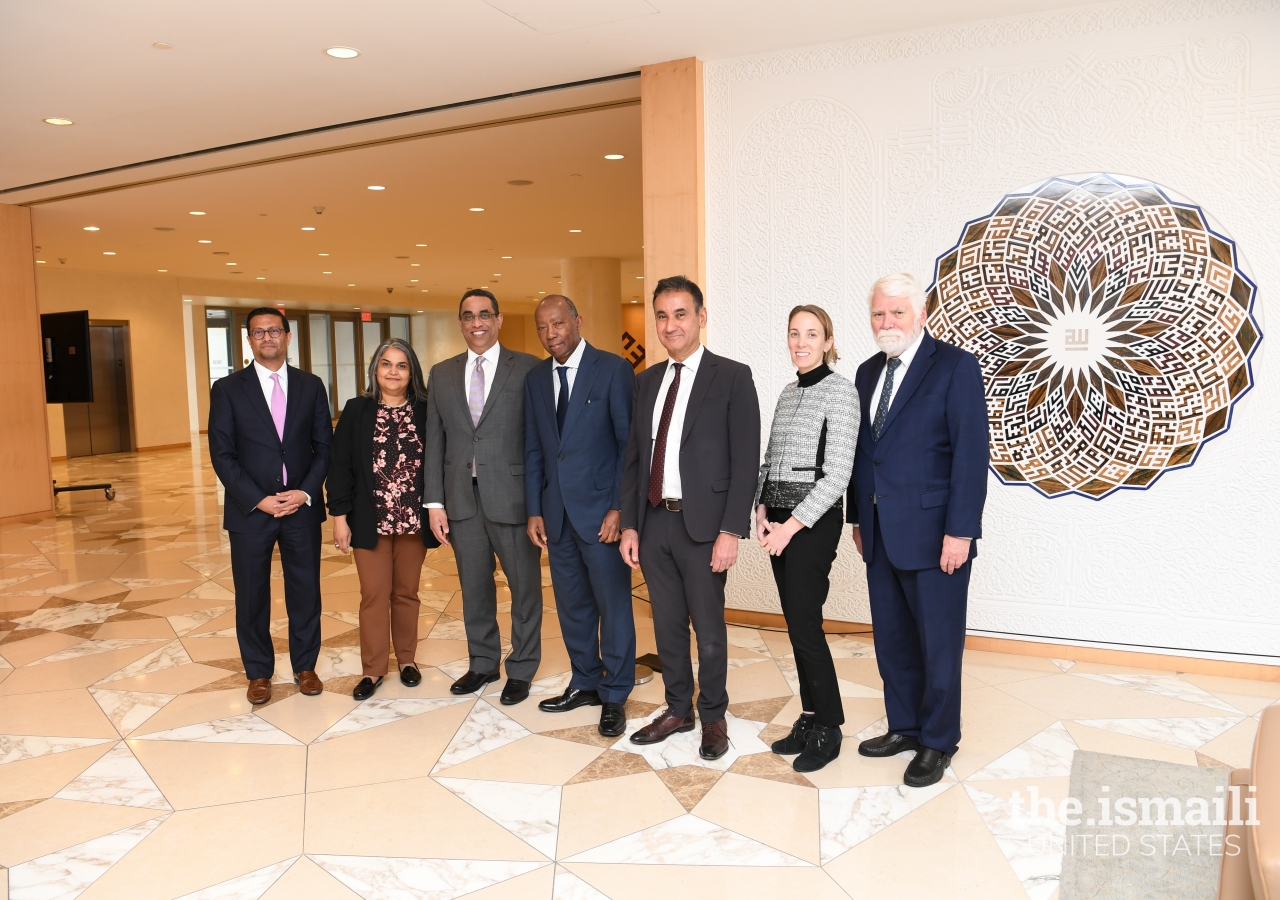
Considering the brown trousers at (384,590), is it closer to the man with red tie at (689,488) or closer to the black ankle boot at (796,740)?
the man with red tie at (689,488)

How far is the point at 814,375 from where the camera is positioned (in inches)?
127

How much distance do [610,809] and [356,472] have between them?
1.94m

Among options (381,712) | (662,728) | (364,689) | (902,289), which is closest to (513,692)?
(381,712)

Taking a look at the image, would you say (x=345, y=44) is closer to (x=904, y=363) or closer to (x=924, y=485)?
(x=904, y=363)

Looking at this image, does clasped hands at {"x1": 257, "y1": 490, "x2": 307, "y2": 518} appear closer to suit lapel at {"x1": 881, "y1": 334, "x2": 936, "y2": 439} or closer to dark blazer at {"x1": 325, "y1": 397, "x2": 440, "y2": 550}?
dark blazer at {"x1": 325, "y1": 397, "x2": 440, "y2": 550}

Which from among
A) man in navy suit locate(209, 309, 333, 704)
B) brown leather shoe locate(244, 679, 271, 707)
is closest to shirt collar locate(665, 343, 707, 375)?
man in navy suit locate(209, 309, 333, 704)

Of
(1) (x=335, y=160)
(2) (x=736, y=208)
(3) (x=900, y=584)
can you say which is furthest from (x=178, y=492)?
(3) (x=900, y=584)

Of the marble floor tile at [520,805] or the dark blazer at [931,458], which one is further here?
the dark blazer at [931,458]

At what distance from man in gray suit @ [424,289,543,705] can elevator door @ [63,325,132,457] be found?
1516cm

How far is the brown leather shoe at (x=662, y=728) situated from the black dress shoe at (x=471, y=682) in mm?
979

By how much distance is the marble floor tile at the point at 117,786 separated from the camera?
10.5ft

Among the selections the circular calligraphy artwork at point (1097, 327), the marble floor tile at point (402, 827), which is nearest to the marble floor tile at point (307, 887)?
the marble floor tile at point (402, 827)

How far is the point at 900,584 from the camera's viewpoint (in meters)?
3.34

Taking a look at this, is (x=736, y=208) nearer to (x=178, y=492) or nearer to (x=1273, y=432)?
(x=1273, y=432)
